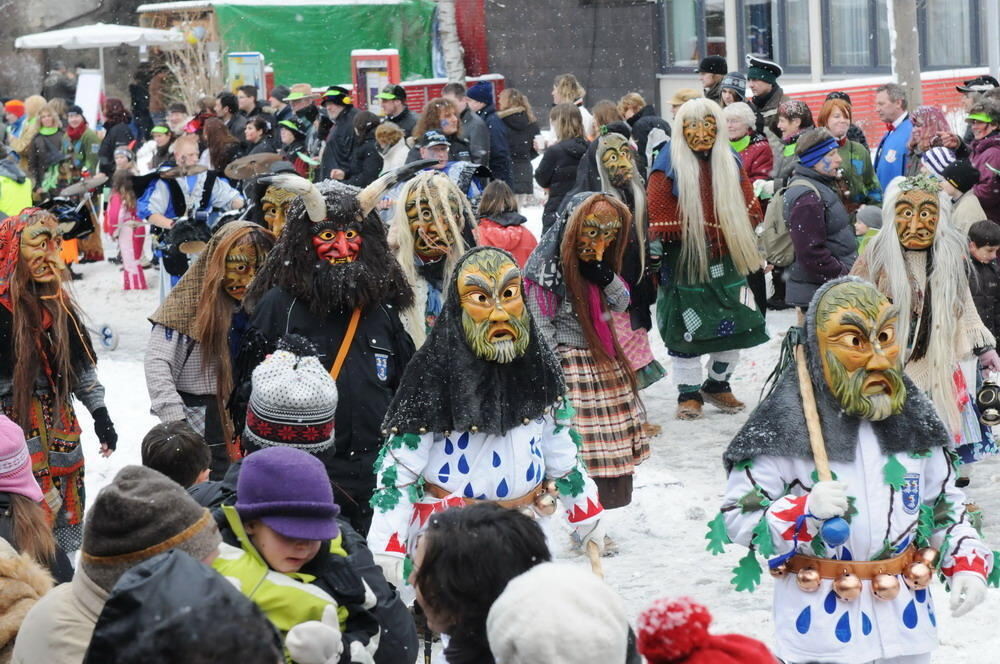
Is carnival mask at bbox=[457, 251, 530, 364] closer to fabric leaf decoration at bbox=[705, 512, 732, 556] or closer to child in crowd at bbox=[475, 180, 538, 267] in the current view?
fabric leaf decoration at bbox=[705, 512, 732, 556]

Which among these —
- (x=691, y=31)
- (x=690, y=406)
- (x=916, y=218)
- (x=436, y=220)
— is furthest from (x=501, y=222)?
(x=691, y=31)

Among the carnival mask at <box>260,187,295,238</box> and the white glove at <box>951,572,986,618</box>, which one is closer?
the white glove at <box>951,572,986,618</box>

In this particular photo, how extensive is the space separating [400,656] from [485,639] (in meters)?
0.77

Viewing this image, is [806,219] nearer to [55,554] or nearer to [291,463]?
[55,554]

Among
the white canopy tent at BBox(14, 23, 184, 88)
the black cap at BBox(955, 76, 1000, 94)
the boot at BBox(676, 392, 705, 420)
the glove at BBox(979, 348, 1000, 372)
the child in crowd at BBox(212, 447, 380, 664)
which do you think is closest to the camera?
the child in crowd at BBox(212, 447, 380, 664)

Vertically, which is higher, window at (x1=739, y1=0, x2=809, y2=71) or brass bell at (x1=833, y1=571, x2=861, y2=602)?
window at (x1=739, y1=0, x2=809, y2=71)

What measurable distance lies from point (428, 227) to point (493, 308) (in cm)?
234

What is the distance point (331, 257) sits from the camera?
19.9 feet

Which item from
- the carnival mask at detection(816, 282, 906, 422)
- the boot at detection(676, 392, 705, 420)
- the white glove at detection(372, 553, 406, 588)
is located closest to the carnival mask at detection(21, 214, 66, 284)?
the white glove at detection(372, 553, 406, 588)

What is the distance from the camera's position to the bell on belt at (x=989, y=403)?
7.38 m

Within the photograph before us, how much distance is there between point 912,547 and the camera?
441cm

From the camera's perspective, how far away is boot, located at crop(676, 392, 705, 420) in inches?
399

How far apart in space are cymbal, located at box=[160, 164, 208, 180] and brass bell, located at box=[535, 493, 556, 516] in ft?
27.2

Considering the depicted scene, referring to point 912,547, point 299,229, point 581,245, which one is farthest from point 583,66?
point 912,547
